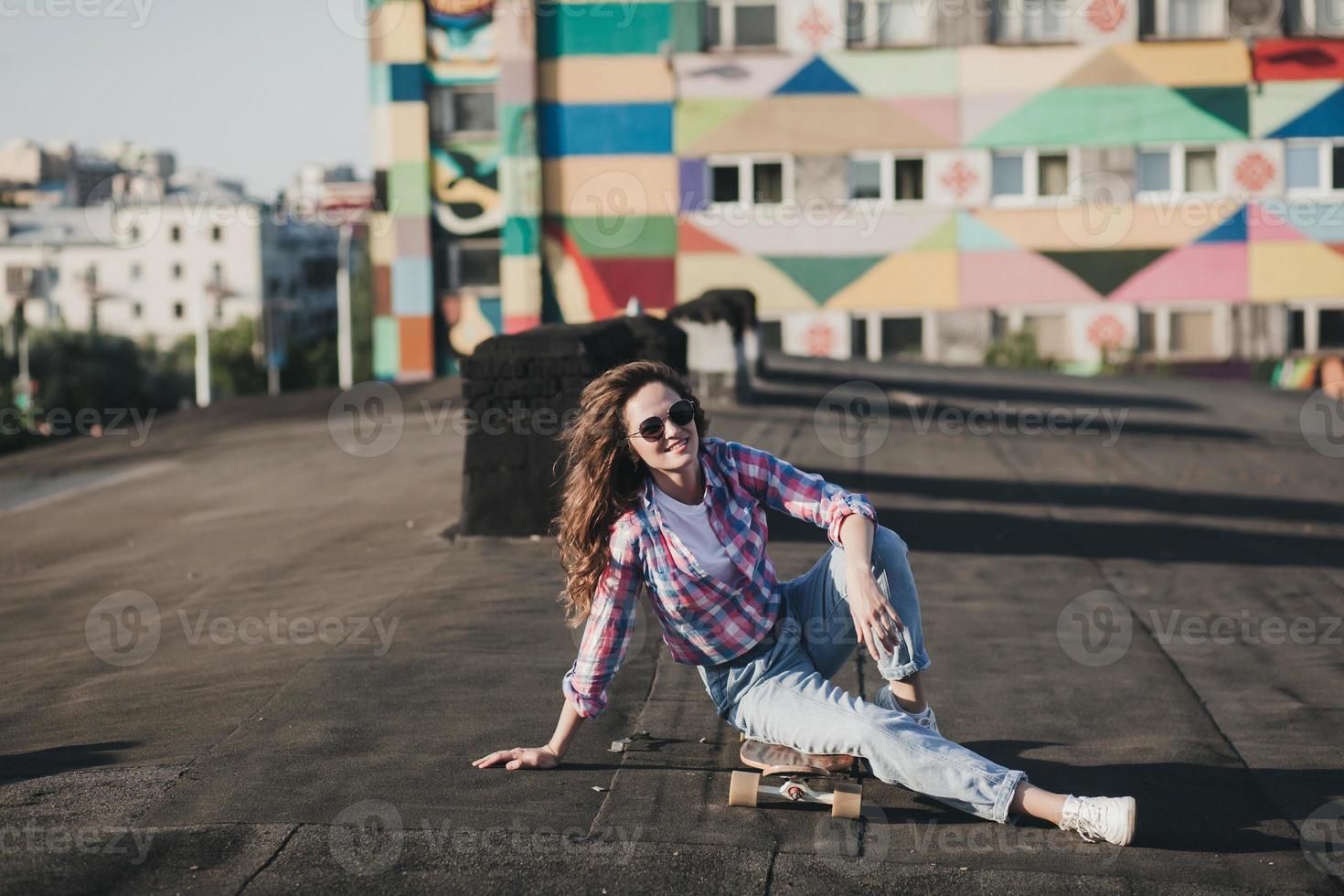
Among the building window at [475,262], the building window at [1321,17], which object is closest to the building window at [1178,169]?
the building window at [1321,17]

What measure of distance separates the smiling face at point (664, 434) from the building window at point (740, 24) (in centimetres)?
2684

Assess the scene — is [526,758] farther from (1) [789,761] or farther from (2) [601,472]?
(2) [601,472]

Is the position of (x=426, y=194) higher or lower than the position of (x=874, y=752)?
higher

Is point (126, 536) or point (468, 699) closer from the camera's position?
point (468, 699)

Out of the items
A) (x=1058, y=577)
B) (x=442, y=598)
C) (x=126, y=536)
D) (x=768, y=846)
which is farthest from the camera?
(x=126, y=536)

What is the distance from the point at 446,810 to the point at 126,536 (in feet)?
25.3

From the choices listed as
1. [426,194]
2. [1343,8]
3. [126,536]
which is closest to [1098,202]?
[1343,8]

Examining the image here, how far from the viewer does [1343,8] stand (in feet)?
98.6

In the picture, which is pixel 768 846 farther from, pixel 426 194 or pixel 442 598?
pixel 426 194

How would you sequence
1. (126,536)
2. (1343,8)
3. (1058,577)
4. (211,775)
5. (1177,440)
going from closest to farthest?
(211,775)
(1058,577)
(126,536)
(1177,440)
(1343,8)

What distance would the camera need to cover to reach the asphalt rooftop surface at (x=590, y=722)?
436cm

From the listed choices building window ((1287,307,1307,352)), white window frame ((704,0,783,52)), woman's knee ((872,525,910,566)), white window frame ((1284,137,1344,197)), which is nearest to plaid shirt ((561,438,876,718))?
woman's knee ((872,525,910,566))

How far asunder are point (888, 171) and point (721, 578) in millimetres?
26576

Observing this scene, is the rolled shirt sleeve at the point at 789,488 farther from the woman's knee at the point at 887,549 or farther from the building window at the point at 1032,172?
the building window at the point at 1032,172
